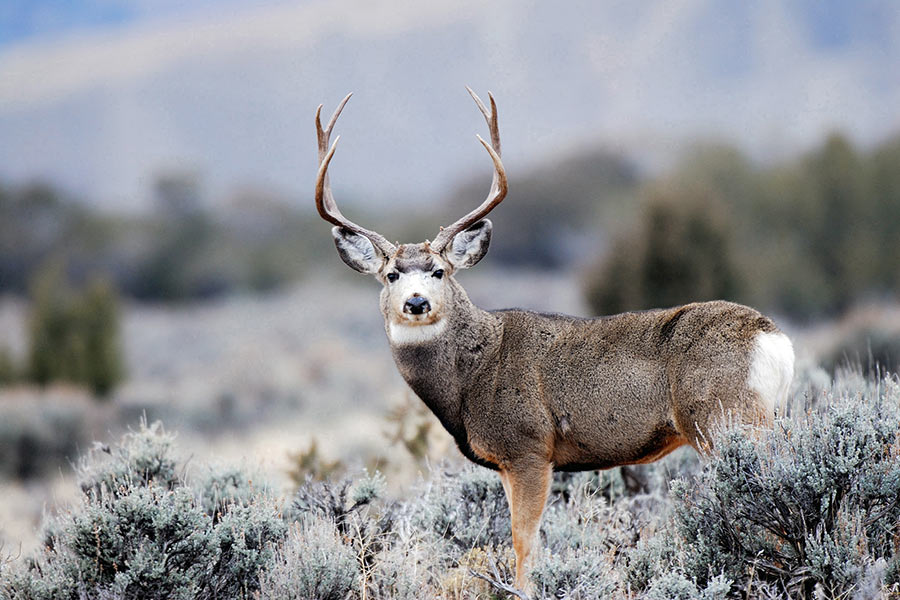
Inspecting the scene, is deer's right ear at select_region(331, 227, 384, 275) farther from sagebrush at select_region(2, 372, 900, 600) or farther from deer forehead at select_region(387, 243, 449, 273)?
sagebrush at select_region(2, 372, 900, 600)

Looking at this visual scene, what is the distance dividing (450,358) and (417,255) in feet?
2.54

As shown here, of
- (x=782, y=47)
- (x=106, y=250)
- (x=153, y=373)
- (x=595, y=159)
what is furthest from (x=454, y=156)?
(x=153, y=373)

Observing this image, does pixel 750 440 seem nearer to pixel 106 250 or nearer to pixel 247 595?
pixel 247 595

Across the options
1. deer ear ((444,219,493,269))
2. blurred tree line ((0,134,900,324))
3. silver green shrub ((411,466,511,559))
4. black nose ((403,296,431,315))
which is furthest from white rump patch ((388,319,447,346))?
blurred tree line ((0,134,900,324))

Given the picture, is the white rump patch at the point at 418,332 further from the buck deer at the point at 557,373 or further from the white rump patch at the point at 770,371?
the white rump patch at the point at 770,371

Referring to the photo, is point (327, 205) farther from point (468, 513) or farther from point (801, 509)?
point (801, 509)

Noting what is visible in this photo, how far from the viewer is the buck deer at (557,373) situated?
5961mm

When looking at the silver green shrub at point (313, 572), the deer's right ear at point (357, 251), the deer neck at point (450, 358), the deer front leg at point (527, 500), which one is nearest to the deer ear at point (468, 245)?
the deer neck at point (450, 358)

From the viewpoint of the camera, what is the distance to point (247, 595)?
6.00 metres

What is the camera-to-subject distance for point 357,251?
283 inches

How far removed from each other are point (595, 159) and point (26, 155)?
11559 centimetres

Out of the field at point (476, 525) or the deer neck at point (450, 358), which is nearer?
the field at point (476, 525)

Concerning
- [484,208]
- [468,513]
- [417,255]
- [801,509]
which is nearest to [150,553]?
[468,513]

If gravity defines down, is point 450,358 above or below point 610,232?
below
